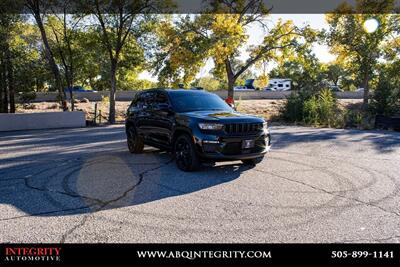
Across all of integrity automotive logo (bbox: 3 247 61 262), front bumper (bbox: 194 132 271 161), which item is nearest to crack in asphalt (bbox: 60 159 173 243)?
integrity automotive logo (bbox: 3 247 61 262)

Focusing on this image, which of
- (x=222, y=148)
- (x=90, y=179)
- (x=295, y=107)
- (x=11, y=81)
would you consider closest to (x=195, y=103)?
(x=222, y=148)

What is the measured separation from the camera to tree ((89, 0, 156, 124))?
20.7m

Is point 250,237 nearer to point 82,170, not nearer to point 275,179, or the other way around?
point 275,179

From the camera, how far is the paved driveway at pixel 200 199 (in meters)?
3.95

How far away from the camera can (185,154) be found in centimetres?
695

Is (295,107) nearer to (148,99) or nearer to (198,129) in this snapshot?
(148,99)

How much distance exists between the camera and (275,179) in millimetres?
6406

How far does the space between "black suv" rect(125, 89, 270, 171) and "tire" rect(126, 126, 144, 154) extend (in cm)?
33

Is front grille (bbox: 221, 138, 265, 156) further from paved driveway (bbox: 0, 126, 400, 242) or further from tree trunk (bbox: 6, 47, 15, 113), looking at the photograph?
tree trunk (bbox: 6, 47, 15, 113)

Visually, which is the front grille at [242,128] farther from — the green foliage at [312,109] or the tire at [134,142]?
the green foliage at [312,109]

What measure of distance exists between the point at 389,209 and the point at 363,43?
81.9ft


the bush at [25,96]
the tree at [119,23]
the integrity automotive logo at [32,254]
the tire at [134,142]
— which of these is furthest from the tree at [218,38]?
the integrity automotive logo at [32,254]

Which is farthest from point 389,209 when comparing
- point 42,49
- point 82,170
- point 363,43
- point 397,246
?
point 363,43

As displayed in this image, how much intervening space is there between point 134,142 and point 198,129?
10.7 feet
